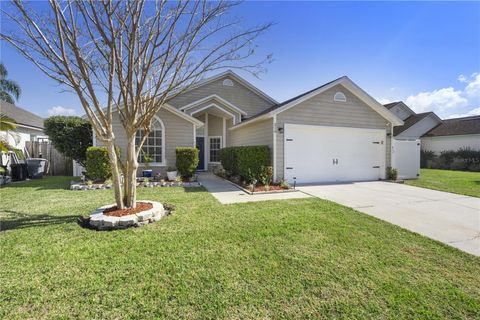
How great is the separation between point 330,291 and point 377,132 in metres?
10.4

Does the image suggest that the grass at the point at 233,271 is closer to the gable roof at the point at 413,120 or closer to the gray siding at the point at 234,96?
the gray siding at the point at 234,96

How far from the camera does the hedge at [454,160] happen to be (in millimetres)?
17234

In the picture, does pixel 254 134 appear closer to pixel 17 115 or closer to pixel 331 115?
pixel 331 115

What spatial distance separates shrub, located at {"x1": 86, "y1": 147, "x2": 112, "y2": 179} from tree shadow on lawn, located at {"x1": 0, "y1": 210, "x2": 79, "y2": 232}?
12.0 ft

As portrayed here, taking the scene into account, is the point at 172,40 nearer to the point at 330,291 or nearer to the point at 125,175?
the point at 125,175

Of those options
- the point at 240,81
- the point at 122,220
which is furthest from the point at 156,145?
the point at 240,81

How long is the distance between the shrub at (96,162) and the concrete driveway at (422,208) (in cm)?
773

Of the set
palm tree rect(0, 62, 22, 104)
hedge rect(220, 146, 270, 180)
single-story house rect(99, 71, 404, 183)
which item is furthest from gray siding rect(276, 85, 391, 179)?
palm tree rect(0, 62, 22, 104)

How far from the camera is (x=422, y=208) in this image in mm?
5820

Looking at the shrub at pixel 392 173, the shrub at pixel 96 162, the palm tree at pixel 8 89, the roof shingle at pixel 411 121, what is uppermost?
the palm tree at pixel 8 89

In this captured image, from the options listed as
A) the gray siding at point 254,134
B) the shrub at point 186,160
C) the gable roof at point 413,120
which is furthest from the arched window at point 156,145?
the gable roof at point 413,120

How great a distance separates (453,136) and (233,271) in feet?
83.7

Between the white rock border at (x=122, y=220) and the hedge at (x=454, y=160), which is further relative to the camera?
the hedge at (x=454, y=160)

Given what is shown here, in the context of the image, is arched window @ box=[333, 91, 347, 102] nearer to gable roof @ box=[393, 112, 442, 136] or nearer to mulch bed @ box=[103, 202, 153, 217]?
mulch bed @ box=[103, 202, 153, 217]
